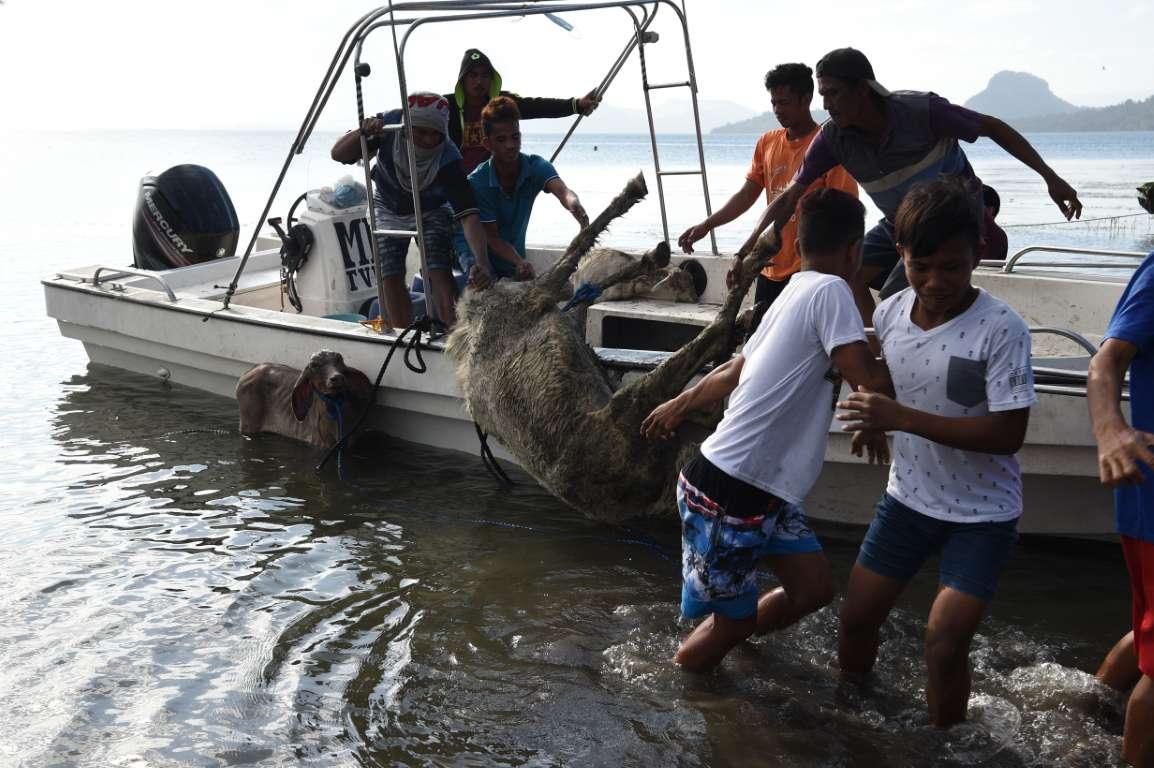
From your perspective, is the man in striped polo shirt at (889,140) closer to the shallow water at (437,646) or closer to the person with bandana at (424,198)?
the shallow water at (437,646)

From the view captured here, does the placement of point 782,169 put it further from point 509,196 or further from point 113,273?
point 113,273

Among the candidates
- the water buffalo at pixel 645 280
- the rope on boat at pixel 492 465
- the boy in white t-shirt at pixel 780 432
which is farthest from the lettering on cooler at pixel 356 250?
the boy in white t-shirt at pixel 780 432

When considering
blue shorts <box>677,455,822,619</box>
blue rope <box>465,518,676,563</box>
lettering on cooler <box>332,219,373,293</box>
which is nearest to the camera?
blue shorts <box>677,455,822,619</box>

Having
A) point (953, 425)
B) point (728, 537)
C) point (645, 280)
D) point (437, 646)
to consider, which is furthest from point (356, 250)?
point (953, 425)

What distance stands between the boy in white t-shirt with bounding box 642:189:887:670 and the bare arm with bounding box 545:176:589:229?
3157 millimetres

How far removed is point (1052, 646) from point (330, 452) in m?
4.66

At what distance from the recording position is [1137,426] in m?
3.03

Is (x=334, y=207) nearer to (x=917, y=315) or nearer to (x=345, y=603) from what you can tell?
(x=345, y=603)

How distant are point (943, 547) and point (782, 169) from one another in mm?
3621

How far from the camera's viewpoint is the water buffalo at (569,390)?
5.54 metres

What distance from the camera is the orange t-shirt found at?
249 inches

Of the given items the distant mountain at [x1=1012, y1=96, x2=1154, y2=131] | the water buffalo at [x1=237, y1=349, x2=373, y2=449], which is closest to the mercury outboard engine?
the water buffalo at [x1=237, y1=349, x2=373, y2=449]

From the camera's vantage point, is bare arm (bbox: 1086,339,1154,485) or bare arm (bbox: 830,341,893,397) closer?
bare arm (bbox: 1086,339,1154,485)

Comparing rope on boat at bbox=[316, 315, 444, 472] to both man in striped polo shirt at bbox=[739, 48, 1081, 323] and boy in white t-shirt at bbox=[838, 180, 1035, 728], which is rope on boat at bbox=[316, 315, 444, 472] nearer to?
man in striped polo shirt at bbox=[739, 48, 1081, 323]
